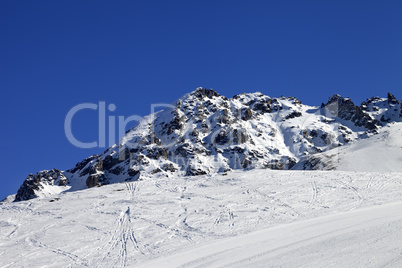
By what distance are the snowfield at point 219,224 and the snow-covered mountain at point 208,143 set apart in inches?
4295

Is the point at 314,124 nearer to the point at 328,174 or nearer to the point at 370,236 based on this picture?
the point at 328,174

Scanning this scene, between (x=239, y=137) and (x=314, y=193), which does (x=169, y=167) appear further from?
(x=314, y=193)

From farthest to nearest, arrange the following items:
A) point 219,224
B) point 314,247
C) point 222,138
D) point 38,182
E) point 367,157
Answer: point 222,138
point 38,182
point 367,157
point 219,224
point 314,247

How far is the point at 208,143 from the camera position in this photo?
173 meters

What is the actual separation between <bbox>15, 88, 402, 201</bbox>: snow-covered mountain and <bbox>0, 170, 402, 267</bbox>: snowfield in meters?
109

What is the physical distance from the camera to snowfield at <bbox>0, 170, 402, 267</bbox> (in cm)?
1816

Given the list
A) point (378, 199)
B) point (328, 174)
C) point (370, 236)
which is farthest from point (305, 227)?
point (328, 174)

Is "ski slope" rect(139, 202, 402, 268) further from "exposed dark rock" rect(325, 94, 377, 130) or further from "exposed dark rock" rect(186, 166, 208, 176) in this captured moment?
"exposed dark rock" rect(325, 94, 377, 130)

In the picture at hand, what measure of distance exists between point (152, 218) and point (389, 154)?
2226 inches

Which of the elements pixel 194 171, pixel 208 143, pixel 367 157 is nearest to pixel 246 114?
pixel 208 143

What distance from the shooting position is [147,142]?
169m

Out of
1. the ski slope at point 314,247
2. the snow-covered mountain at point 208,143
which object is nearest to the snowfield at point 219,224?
the ski slope at point 314,247

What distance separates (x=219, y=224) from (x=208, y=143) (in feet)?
484

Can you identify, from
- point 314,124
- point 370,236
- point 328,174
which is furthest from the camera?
point 314,124
